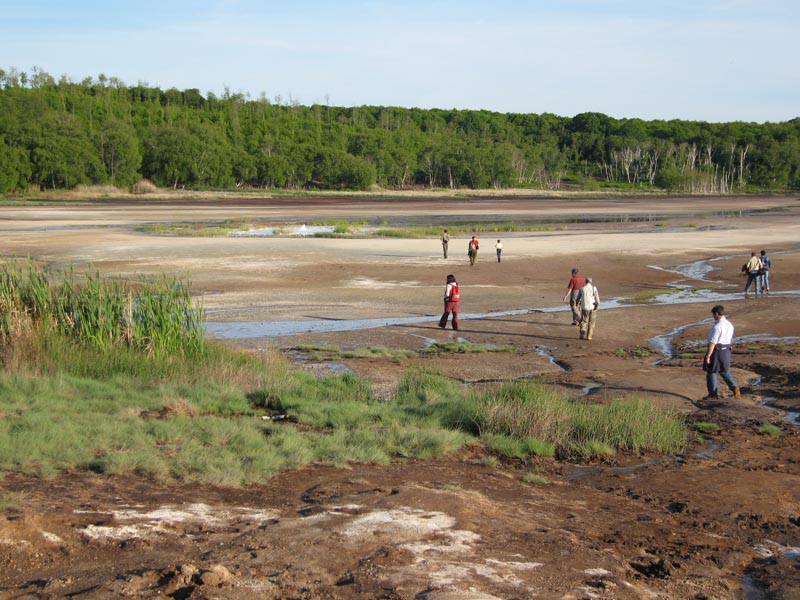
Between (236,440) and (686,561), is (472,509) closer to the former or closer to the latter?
(686,561)

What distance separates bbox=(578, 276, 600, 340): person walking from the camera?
20562 millimetres

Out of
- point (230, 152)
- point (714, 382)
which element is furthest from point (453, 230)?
point (230, 152)

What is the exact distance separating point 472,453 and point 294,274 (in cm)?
2432

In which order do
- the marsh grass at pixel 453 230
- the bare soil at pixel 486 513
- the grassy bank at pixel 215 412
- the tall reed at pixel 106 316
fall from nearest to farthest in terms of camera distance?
the bare soil at pixel 486 513 → the grassy bank at pixel 215 412 → the tall reed at pixel 106 316 → the marsh grass at pixel 453 230

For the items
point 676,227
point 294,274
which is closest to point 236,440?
point 294,274

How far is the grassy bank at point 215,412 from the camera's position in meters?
9.74

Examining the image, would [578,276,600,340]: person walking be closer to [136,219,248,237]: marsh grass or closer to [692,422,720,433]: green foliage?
[692,422,720,433]: green foliage

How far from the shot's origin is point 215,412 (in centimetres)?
1238

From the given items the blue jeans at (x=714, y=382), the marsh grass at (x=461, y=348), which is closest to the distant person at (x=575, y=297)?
the marsh grass at (x=461, y=348)

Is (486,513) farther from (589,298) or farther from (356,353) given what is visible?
(589,298)

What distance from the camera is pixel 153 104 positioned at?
172 m

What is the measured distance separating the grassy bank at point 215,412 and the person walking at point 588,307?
19.2 ft

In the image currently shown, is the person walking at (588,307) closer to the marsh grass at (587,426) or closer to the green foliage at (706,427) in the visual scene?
the green foliage at (706,427)

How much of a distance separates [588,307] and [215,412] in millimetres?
11023
